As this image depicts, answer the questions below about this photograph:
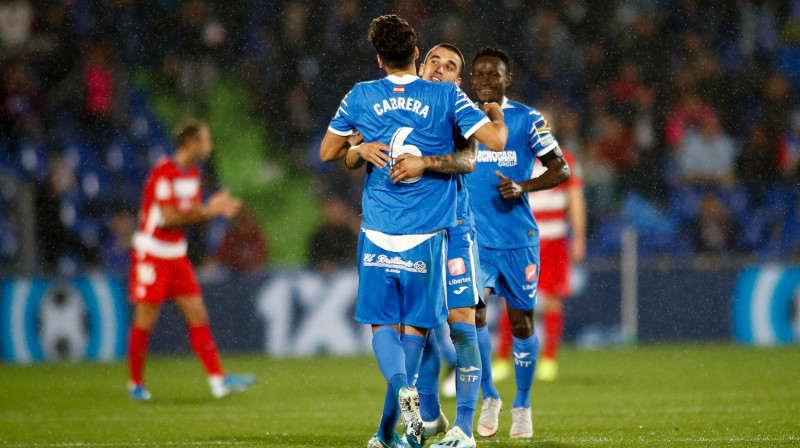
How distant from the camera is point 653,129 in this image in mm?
15188

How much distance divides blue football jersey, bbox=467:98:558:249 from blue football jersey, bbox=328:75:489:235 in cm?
136

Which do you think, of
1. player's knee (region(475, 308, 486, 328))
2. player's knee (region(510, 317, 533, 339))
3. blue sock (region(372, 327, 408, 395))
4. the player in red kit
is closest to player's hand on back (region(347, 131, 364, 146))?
blue sock (region(372, 327, 408, 395))

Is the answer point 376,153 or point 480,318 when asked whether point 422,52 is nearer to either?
point 480,318

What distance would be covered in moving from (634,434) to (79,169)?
8.73 meters

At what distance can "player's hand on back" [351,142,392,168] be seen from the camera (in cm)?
536

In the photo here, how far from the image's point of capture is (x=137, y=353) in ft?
29.1

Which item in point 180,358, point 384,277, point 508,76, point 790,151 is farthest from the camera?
point 790,151

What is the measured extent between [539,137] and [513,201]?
0.44m

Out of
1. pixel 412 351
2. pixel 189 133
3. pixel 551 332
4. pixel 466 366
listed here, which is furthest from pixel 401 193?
pixel 551 332

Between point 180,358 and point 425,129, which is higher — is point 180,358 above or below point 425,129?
below

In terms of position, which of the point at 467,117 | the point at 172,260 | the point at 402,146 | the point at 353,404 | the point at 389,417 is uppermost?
the point at 467,117

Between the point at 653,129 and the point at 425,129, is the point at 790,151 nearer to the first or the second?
the point at 653,129

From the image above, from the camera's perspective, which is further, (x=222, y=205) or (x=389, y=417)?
(x=222, y=205)

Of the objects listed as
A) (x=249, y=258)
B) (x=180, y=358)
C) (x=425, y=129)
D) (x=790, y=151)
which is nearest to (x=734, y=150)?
(x=790, y=151)
